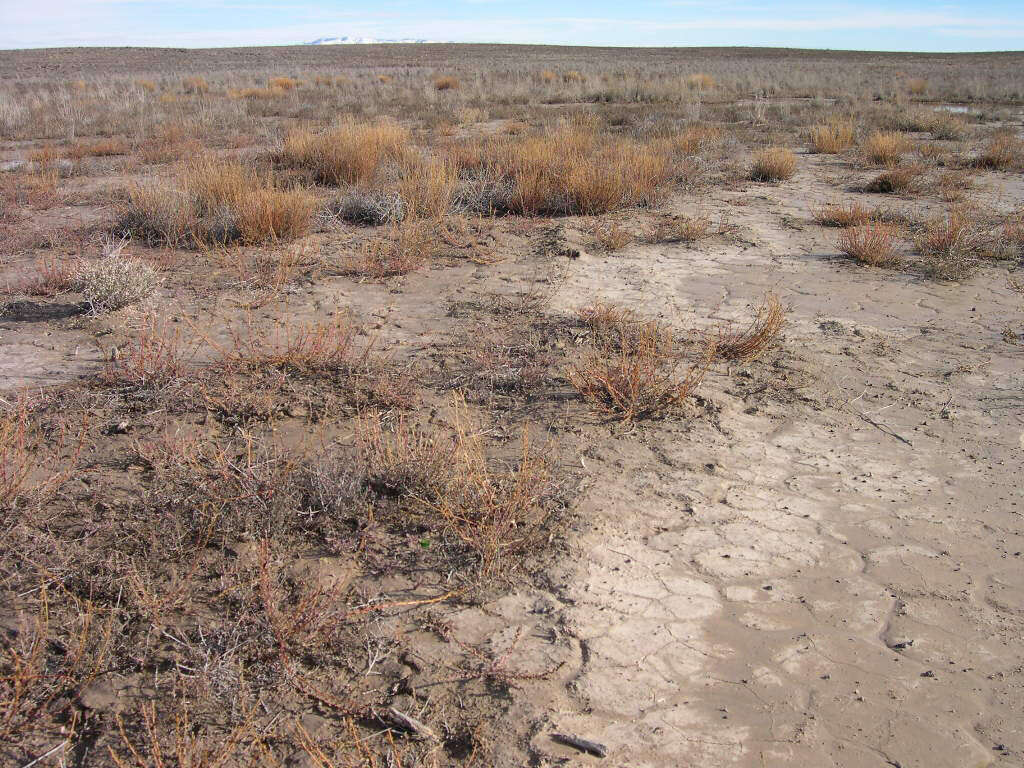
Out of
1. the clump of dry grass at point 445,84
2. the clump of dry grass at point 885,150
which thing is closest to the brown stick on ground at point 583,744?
the clump of dry grass at point 885,150

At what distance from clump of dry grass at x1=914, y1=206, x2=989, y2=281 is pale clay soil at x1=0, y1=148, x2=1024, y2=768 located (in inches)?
39.1

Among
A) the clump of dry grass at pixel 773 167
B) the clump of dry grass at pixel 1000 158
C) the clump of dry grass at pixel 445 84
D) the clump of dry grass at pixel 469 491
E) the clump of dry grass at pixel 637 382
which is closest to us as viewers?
the clump of dry grass at pixel 469 491

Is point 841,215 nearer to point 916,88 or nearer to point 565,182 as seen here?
point 565,182

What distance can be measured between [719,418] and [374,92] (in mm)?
20878

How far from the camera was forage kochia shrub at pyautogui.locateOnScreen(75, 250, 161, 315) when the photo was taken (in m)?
5.18

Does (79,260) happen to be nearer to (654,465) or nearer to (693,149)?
(654,465)

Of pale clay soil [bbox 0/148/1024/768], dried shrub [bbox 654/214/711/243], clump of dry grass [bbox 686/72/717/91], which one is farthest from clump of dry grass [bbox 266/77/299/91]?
pale clay soil [bbox 0/148/1024/768]

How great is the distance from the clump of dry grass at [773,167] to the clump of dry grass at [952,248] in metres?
3.07

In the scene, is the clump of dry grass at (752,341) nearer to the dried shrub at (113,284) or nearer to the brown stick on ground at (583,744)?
the brown stick on ground at (583,744)

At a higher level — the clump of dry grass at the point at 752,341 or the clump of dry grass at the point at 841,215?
the clump of dry grass at the point at 841,215

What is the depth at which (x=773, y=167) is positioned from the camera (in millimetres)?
10289

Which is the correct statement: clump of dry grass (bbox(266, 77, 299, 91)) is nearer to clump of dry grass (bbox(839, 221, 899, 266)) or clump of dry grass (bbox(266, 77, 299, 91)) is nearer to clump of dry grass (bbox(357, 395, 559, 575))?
clump of dry grass (bbox(839, 221, 899, 266))

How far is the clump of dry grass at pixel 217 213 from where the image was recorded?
682 centimetres

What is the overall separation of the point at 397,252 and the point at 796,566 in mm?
4408
